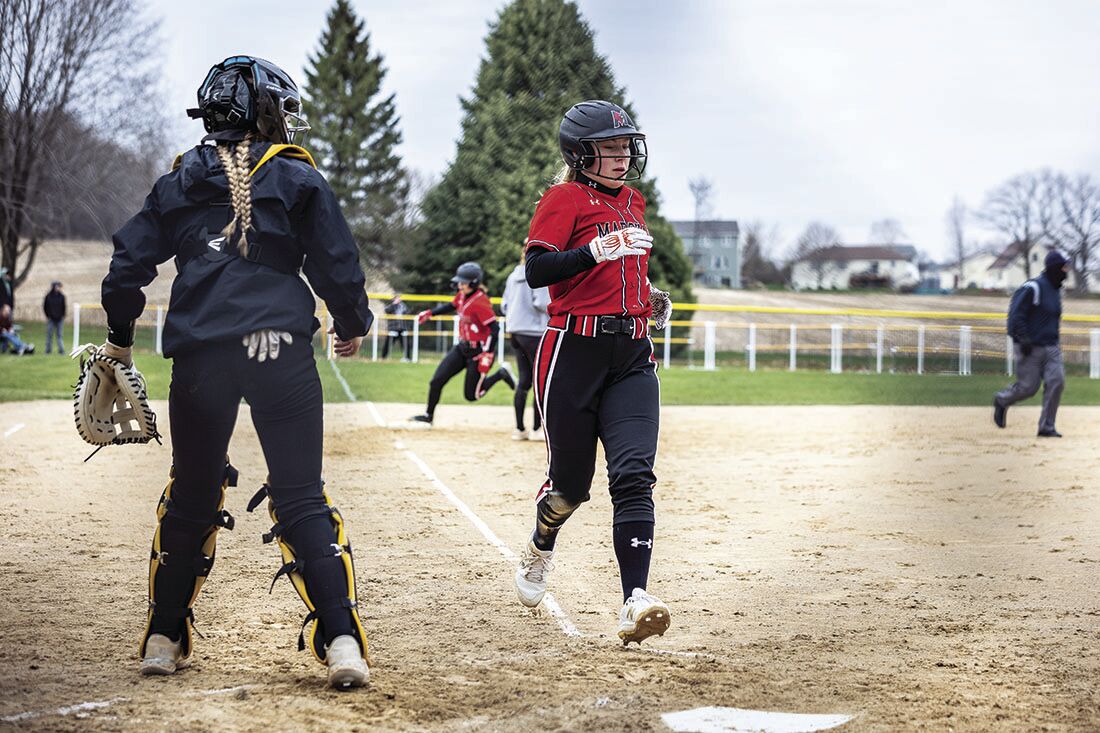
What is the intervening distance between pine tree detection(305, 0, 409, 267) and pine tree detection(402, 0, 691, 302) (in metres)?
8.73

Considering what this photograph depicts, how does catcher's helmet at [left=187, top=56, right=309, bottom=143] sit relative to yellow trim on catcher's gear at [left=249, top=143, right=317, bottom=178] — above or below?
above

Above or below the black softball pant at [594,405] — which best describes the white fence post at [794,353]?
below

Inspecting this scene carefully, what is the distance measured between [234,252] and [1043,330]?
10751mm

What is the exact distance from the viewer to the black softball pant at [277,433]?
3641 millimetres

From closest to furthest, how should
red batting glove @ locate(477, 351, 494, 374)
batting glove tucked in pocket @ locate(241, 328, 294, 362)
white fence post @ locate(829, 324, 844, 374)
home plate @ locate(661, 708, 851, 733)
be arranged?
1. home plate @ locate(661, 708, 851, 733)
2. batting glove tucked in pocket @ locate(241, 328, 294, 362)
3. red batting glove @ locate(477, 351, 494, 374)
4. white fence post @ locate(829, 324, 844, 374)

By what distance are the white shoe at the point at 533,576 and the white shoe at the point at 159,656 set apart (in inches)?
55.1

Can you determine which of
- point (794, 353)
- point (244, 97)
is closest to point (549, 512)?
point (244, 97)

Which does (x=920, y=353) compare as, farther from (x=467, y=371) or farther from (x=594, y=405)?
(x=594, y=405)

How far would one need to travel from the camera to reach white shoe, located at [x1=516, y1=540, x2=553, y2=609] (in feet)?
15.5

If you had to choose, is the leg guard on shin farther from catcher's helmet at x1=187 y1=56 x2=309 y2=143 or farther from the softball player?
the softball player

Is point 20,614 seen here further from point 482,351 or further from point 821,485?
point 482,351

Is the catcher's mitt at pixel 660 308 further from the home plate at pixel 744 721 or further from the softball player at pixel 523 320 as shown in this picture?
the softball player at pixel 523 320

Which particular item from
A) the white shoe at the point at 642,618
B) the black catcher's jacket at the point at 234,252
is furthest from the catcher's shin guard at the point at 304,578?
the white shoe at the point at 642,618

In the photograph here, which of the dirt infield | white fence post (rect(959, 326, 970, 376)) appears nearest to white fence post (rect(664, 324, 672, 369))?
white fence post (rect(959, 326, 970, 376))
